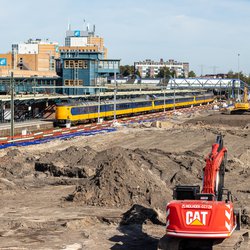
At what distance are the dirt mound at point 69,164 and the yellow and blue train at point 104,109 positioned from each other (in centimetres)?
2818

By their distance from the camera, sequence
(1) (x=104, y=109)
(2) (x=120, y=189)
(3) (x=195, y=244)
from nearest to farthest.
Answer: (3) (x=195, y=244), (2) (x=120, y=189), (1) (x=104, y=109)

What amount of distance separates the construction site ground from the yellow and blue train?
25057 mm

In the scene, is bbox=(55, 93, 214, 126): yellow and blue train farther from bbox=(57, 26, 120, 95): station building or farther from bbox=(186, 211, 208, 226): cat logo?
bbox=(186, 211, 208, 226): cat logo

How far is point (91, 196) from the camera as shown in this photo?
992 inches

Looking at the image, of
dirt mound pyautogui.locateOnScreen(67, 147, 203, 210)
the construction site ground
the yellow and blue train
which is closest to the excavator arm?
the construction site ground

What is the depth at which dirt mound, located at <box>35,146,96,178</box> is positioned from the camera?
1303 inches

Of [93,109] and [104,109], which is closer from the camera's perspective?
[93,109]

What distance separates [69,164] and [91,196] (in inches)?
432

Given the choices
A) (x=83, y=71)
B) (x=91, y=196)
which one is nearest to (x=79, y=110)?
(x=83, y=71)

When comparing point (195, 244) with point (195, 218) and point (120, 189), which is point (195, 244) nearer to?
point (195, 218)

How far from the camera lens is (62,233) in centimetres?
1970

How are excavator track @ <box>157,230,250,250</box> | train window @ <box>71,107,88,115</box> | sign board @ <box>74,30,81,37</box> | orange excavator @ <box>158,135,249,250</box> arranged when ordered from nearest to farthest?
orange excavator @ <box>158,135,249,250</box>, excavator track @ <box>157,230,250,250</box>, train window @ <box>71,107,88,115</box>, sign board @ <box>74,30,81,37</box>

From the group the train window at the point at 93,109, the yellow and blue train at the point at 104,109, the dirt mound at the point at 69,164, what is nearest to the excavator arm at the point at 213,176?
the dirt mound at the point at 69,164

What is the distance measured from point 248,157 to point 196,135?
63.6ft
